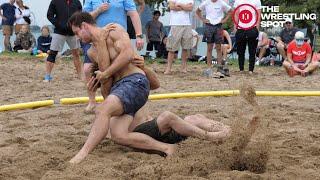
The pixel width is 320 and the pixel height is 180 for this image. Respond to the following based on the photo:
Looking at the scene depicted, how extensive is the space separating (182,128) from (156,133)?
0.79 feet

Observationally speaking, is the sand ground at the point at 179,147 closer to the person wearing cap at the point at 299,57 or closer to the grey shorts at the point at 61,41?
the grey shorts at the point at 61,41

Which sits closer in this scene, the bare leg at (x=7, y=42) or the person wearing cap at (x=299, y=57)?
the person wearing cap at (x=299, y=57)

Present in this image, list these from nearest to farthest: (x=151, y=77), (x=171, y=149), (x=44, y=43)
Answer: (x=171, y=149) → (x=151, y=77) → (x=44, y=43)

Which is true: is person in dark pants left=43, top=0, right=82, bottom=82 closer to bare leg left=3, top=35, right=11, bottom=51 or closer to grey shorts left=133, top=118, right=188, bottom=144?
grey shorts left=133, top=118, right=188, bottom=144

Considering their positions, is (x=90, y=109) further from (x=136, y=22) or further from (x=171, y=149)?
(x=171, y=149)

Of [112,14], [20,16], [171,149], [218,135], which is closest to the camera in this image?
[171,149]

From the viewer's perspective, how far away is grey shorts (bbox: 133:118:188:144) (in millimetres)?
4587

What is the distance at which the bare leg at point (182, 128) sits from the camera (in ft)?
14.7

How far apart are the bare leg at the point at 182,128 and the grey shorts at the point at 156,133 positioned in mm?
50

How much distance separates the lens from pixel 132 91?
457 centimetres

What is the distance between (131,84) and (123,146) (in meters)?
0.56

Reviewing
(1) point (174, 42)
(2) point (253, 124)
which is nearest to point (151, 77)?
(2) point (253, 124)

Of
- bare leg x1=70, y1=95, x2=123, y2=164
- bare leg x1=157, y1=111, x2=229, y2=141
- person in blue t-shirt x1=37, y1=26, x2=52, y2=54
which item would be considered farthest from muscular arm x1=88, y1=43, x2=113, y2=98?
person in blue t-shirt x1=37, y1=26, x2=52, y2=54

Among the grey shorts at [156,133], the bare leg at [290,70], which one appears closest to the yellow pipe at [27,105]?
the grey shorts at [156,133]
